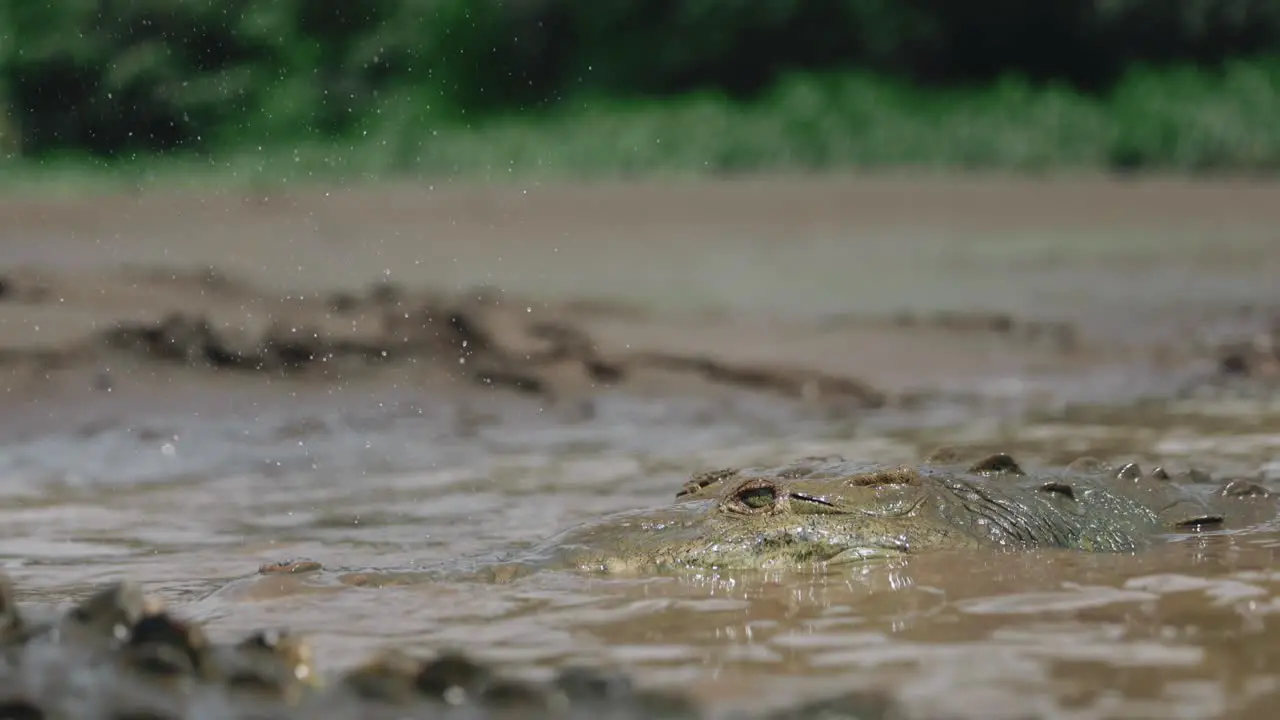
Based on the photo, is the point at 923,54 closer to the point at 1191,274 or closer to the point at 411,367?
the point at 1191,274

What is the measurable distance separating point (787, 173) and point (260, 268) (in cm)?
675

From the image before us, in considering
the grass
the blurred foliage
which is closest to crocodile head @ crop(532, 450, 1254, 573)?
the grass

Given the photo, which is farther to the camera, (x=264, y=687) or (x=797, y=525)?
(x=797, y=525)

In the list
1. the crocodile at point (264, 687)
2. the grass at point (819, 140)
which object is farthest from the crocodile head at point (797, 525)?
the grass at point (819, 140)

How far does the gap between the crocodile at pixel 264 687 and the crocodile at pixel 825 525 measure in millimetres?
1082

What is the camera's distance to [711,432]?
24.1 ft

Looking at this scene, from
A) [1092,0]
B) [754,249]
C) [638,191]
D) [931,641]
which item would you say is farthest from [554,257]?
[1092,0]

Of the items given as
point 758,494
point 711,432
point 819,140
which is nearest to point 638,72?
point 819,140

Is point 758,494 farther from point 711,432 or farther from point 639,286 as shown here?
point 639,286

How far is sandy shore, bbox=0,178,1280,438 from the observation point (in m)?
8.34

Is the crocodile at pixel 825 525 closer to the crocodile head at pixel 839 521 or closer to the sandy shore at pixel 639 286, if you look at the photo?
the crocodile head at pixel 839 521

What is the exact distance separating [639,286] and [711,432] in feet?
14.3

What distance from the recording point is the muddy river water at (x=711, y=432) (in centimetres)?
360

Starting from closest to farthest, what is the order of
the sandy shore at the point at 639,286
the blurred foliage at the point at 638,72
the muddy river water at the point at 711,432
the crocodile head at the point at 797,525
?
1. the muddy river water at the point at 711,432
2. the crocodile head at the point at 797,525
3. the sandy shore at the point at 639,286
4. the blurred foliage at the point at 638,72
